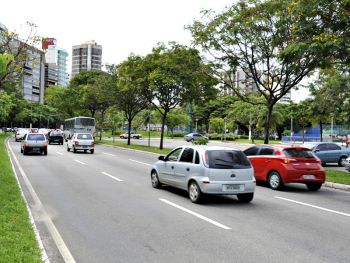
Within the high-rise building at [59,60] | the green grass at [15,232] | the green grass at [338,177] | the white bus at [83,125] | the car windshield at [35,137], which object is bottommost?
the green grass at [15,232]

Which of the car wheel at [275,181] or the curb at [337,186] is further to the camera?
the curb at [337,186]

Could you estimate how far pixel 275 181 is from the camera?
47.9 ft

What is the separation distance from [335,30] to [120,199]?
9488 mm

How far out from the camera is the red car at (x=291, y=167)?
14109 mm

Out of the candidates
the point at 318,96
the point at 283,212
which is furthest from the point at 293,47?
the point at 318,96

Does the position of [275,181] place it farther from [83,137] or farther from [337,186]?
[83,137]

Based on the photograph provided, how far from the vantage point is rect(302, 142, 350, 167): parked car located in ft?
81.2

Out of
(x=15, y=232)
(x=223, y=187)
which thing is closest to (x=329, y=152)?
(x=223, y=187)

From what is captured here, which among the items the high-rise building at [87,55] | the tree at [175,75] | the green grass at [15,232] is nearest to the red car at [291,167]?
the green grass at [15,232]

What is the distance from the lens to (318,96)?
137 ft

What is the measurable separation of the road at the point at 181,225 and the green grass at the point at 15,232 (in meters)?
0.31

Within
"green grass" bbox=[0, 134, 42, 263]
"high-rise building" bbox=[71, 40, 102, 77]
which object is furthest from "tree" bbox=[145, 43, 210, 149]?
"high-rise building" bbox=[71, 40, 102, 77]

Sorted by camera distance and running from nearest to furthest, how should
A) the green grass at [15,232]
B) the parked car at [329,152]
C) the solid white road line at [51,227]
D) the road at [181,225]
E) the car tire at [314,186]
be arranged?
the green grass at [15,232] → the solid white road line at [51,227] → the road at [181,225] → the car tire at [314,186] → the parked car at [329,152]

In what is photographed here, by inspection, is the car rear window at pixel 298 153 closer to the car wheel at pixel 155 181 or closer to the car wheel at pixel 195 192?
the car wheel at pixel 155 181
